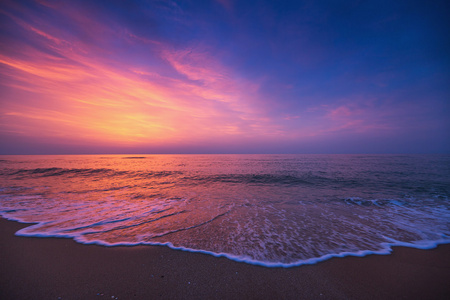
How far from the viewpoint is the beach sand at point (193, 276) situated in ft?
8.82

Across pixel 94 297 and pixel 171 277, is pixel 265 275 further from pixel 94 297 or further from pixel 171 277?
pixel 94 297

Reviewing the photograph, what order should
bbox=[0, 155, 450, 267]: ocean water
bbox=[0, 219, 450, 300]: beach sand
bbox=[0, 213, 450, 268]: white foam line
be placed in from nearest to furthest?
1. bbox=[0, 219, 450, 300]: beach sand
2. bbox=[0, 213, 450, 268]: white foam line
3. bbox=[0, 155, 450, 267]: ocean water

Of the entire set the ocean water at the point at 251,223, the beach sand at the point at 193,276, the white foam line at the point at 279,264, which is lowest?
the ocean water at the point at 251,223

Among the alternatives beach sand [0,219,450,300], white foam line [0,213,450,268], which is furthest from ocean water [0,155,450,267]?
beach sand [0,219,450,300]

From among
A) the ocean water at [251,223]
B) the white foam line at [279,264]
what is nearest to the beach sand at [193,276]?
the white foam line at [279,264]

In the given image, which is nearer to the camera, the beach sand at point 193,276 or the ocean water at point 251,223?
the beach sand at point 193,276

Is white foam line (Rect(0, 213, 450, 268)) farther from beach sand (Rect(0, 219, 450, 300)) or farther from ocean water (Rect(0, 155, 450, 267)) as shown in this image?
beach sand (Rect(0, 219, 450, 300))

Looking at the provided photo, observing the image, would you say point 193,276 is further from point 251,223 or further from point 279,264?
point 251,223

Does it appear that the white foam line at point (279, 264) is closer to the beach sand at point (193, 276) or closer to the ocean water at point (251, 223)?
the ocean water at point (251, 223)

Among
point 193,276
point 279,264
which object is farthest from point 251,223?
point 193,276

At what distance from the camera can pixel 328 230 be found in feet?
17.5

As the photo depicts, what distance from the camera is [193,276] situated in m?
3.09

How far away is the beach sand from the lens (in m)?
2.69

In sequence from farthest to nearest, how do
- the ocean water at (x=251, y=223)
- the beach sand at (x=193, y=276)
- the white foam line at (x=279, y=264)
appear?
the ocean water at (x=251, y=223), the white foam line at (x=279, y=264), the beach sand at (x=193, y=276)
